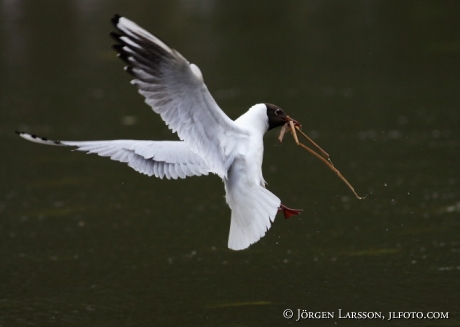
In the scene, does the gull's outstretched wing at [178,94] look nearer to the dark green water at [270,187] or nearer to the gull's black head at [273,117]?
the gull's black head at [273,117]

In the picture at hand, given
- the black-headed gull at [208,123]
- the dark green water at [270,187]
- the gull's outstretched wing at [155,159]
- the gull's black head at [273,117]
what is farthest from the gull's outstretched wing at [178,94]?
the dark green water at [270,187]

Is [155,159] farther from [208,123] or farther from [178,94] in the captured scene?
[178,94]

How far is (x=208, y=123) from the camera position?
24.9ft

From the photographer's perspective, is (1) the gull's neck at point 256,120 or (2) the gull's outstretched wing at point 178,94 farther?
(1) the gull's neck at point 256,120

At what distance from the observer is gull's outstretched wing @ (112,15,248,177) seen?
711 centimetres

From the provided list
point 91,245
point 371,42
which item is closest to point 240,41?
point 371,42

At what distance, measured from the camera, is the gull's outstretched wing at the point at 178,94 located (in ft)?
23.3

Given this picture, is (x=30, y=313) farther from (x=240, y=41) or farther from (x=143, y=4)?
(x=143, y=4)

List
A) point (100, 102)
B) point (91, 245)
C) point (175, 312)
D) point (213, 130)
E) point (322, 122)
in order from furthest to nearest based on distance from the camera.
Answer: point (100, 102)
point (322, 122)
point (91, 245)
point (175, 312)
point (213, 130)

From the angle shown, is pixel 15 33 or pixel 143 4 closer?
pixel 15 33

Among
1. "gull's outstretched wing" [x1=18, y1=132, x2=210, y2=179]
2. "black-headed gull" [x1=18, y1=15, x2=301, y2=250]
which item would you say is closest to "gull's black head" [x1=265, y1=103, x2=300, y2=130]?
"black-headed gull" [x1=18, y1=15, x2=301, y2=250]

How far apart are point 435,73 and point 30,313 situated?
10.1 meters

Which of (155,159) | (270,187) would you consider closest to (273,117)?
(155,159)

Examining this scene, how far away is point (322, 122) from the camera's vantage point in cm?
1453
